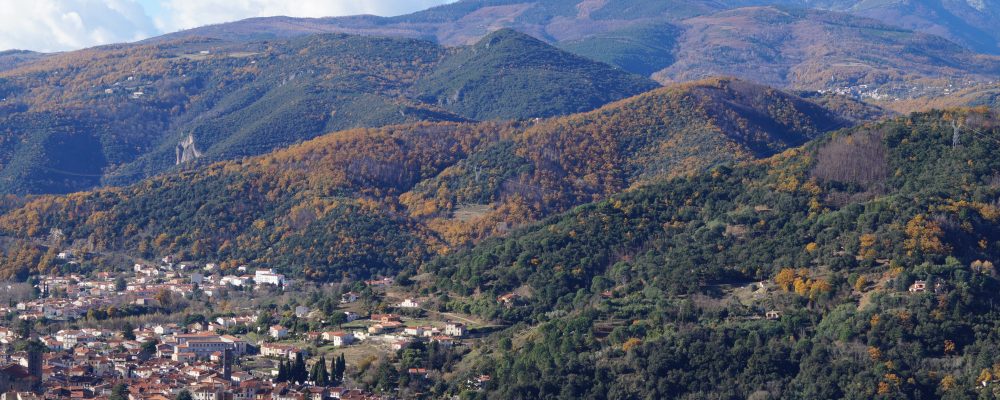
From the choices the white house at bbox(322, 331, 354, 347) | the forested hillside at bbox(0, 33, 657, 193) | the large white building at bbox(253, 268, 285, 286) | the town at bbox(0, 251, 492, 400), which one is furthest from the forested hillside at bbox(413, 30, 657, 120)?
the white house at bbox(322, 331, 354, 347)

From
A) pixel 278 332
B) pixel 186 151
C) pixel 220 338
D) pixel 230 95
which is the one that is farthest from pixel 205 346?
pixel 230 95

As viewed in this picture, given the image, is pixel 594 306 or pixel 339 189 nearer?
pixel 594 306

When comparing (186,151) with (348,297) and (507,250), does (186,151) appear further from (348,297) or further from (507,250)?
(507,250)

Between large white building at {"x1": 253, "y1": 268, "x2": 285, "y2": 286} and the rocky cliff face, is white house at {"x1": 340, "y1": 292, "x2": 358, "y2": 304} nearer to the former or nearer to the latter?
large white building at {"x1": 253, "y1": 268, "x2": 285, "y2": 286}

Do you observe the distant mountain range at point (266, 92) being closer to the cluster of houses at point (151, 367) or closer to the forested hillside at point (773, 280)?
the forested hillside at point (773, 280)

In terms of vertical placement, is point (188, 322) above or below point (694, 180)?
below

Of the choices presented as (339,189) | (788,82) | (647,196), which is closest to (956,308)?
(647,196)

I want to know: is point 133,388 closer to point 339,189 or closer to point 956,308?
point 956,308
